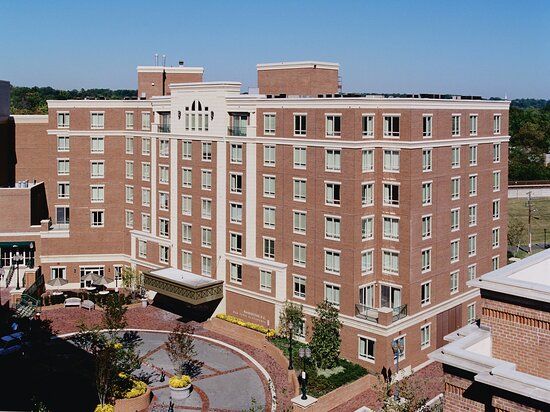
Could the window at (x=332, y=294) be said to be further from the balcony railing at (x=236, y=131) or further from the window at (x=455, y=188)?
the balcony railing at (x=236, y=131)

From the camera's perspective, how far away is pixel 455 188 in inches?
2037

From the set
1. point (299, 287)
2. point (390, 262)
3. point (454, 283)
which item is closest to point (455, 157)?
point (454, 283)

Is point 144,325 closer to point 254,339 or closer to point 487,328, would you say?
point 254,339

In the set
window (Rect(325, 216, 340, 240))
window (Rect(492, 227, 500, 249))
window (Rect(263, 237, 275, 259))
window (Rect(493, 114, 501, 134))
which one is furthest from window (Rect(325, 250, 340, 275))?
window (Rect(493, 114, 501, 134))

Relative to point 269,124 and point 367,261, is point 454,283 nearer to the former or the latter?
point 367,261

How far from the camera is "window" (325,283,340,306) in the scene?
159ft

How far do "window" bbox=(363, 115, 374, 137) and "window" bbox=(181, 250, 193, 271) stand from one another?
22402 mm

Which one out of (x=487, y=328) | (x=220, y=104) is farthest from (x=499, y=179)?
(x=487, y=328)

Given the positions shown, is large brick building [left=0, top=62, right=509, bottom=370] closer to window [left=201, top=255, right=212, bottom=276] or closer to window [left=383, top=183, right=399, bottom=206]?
window [left=383, top=183, right=399, bottom=206]

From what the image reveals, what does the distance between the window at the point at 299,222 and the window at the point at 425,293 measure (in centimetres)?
1012

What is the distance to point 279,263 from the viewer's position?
5259 centimetres

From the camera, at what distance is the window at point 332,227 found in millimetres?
48219

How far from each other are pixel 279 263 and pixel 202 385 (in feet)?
41.5

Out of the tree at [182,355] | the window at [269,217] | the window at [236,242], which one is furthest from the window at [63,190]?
the tree at [182,355]
